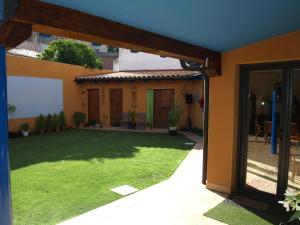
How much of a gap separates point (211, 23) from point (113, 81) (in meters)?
12.3

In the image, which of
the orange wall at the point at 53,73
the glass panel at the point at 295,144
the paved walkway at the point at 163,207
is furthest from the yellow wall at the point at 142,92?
the paved walkway at the point at 163,207

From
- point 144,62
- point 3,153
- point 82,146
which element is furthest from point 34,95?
point 3,153

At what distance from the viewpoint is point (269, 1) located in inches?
109

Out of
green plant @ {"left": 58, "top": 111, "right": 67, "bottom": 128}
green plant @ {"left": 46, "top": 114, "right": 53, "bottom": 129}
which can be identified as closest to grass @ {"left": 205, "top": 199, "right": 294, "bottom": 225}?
green plant @ {"left": 46, "top": 114, "right": 53, "bottom": 129}

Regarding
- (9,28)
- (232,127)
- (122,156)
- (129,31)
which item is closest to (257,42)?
(232,127)

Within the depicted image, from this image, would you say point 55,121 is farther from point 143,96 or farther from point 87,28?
point 87,28

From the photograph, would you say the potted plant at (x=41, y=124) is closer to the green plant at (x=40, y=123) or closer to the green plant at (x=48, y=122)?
the green plant at (x=40, y=123)

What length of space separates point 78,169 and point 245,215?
162 inches

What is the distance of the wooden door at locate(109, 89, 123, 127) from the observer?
1545 centimetres

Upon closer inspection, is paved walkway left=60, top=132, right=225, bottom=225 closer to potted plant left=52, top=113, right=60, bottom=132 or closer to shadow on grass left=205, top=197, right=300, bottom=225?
shadow on grass left=205, top=197, right=300, bottom=225

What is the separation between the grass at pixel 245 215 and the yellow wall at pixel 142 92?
838 centimetres

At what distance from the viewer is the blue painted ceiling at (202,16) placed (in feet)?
8.63

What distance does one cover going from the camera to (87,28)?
2770mm

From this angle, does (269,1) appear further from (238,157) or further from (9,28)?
(238,157)
